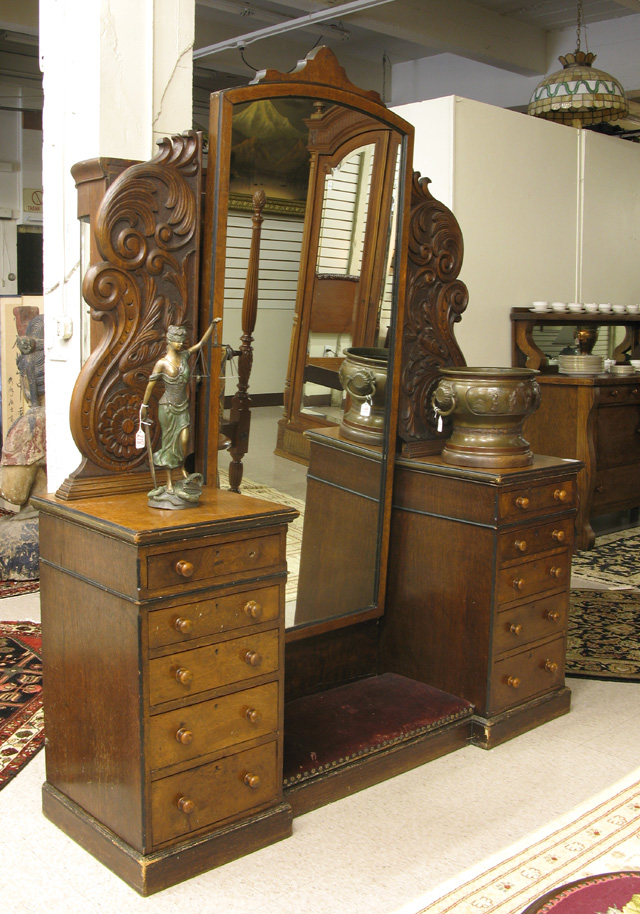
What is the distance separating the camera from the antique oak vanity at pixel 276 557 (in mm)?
2381

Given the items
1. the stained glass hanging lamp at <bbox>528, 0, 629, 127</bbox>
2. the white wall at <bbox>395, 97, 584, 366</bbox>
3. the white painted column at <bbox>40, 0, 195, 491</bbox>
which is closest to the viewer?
the white painted column at <bbox>40, 0, 195, 491</bbox>

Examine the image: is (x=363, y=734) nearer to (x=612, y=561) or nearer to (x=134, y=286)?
(x=134, y=286)

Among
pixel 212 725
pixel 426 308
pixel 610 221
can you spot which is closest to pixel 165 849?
pixel 212 725

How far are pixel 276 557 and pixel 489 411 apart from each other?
1.11 m

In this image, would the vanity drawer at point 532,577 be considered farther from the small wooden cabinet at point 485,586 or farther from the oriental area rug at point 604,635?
the oriental area rug at point 604,635

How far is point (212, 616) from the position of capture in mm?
2426

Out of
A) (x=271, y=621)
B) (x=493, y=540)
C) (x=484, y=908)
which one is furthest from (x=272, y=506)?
(x=484, y=908)

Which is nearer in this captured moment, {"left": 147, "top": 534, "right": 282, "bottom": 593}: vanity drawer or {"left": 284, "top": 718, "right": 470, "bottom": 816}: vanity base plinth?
{"left": 147, "top": 534, "right": 282, "bottom": 593}: vanity drawer

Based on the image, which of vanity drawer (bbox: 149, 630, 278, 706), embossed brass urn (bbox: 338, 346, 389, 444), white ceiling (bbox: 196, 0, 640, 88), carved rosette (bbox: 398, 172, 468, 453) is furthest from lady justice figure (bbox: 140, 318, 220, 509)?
white ceiling (bbox: 196, 0, 640, 88)

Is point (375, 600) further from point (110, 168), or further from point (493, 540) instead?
point (110, 168)

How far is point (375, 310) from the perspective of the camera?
11.0 feet

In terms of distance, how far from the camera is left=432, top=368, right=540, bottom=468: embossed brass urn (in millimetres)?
3271

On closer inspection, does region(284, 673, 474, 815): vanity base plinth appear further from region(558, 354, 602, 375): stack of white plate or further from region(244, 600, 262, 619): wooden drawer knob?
region(558, 354, 602, 375): stack of white plate

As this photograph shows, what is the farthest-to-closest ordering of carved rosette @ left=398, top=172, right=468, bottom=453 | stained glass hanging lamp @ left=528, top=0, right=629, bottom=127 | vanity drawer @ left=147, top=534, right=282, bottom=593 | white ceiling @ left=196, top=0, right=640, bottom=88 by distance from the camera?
1. white ceiling @ left=196, top=0, right=640, bottom=88
2. stained glass hanging lamp @ left=528, top=0, right=629, bottom=127
3. carved rosette @ left=398, top=172, right=468, bottom=453
4. vanity drawer @ left=147, top=534, right=282, bottom=593
